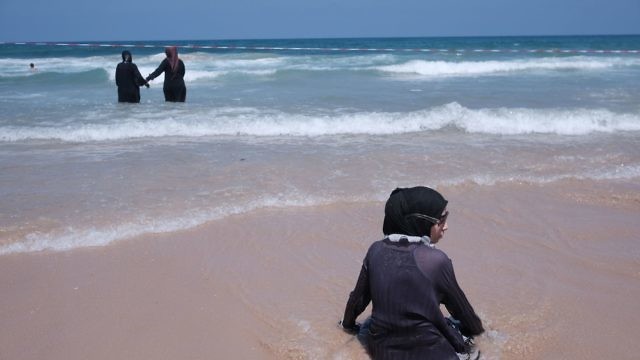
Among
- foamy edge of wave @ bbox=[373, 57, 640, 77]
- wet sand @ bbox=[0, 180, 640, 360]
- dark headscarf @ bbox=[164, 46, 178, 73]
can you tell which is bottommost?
wet sand @ bbox=[0, 180, 640, 360]

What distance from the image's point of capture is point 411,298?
2.44 metres

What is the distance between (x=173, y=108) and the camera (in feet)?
36.0

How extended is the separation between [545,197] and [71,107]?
9.55 meters

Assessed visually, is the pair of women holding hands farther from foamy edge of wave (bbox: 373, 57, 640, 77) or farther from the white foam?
foamy edge of wave (bbox: 373, 57, 640, 77)

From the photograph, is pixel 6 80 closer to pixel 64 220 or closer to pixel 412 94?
pixel 412 94

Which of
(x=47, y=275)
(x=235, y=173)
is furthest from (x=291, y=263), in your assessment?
(x=235, y=173)

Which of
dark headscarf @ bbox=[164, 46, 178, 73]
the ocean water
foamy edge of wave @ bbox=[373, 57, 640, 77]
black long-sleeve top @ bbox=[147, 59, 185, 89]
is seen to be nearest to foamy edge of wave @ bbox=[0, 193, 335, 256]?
the ocean water

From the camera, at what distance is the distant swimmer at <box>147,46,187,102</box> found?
10.7 metres

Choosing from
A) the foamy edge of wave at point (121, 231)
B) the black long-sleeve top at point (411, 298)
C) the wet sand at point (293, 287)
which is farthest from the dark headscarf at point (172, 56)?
the black long-sleeve top at point (411, 298)

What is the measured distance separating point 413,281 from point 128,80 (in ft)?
32.0

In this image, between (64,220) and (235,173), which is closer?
(64,220)

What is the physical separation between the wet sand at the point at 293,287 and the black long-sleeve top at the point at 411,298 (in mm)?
337

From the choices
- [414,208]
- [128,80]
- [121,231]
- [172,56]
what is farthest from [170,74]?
[414,208]

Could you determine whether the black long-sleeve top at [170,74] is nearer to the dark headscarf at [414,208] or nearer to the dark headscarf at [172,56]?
the dark headscarf at [172,56]
